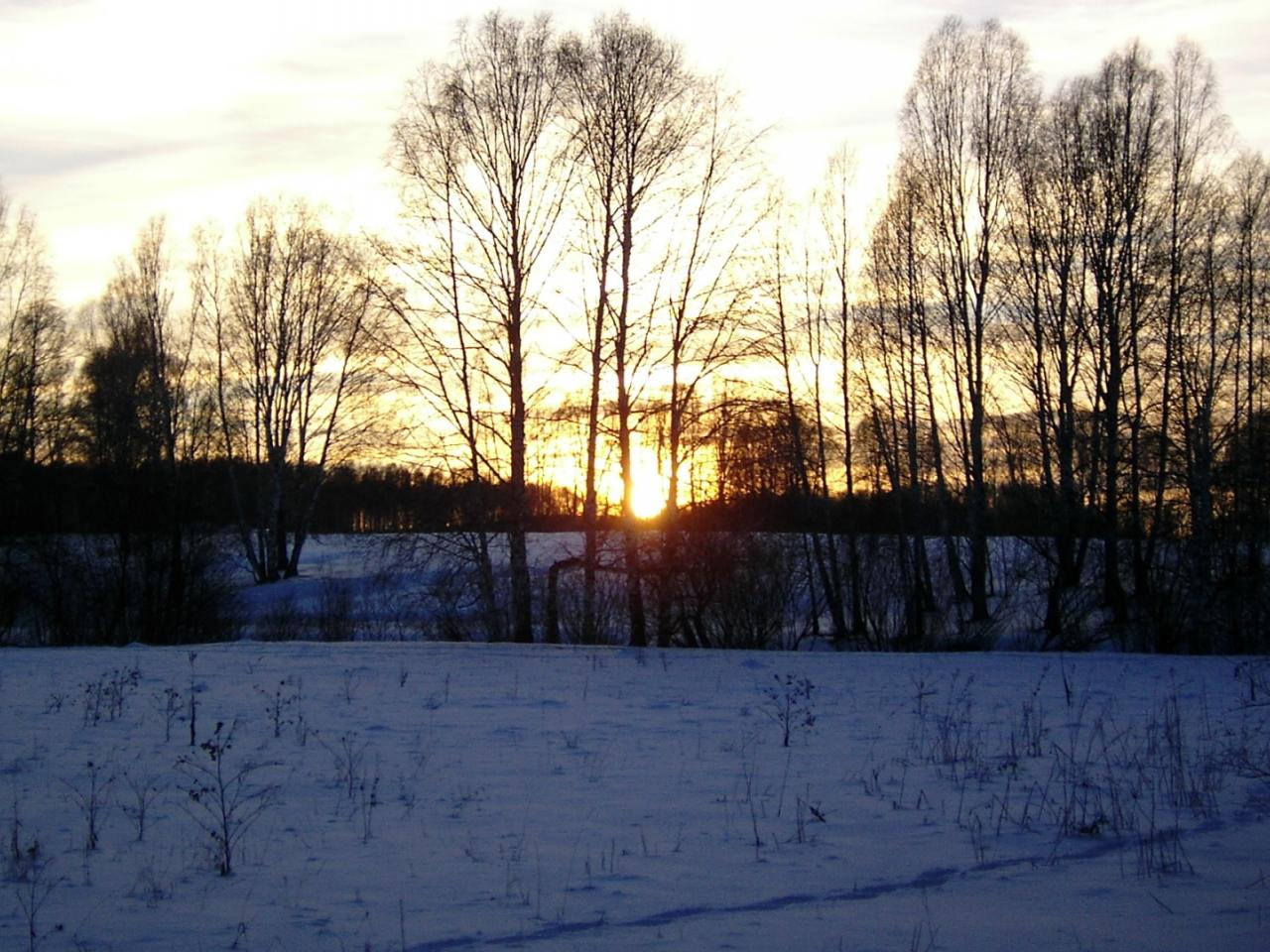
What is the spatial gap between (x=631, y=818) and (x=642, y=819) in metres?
0.09

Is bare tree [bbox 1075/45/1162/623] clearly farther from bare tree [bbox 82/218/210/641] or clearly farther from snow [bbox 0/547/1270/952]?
bare tree [bbox 82/218/210/641]

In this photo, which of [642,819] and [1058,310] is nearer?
[642,819]

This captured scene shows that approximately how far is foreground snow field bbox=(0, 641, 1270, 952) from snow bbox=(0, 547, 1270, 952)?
0.03 metres

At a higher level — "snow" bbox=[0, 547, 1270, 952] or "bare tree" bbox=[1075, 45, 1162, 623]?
"bare tree" bbox=[1075, 45, 1162, 623]

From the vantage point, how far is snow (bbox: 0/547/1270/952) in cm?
573

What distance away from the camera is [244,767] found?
946 centimetres

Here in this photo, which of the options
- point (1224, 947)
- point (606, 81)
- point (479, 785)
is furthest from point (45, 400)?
point (1224, 947)

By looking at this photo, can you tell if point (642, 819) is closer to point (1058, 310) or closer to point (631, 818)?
point (631, 818)

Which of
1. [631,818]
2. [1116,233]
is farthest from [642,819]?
[1116,233]

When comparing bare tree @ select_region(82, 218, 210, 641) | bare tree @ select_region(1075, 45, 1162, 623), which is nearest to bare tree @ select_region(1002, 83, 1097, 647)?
bare tree @ select_region(1075, 45, 1162, 623)

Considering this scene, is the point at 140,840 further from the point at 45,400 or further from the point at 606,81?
the point at 45,400

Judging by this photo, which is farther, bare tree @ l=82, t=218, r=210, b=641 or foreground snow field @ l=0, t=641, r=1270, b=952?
bare tree @ l=82, t=218, r=210, b=641

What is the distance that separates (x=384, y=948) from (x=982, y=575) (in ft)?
81.5

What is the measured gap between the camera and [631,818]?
A: 7949 mm
